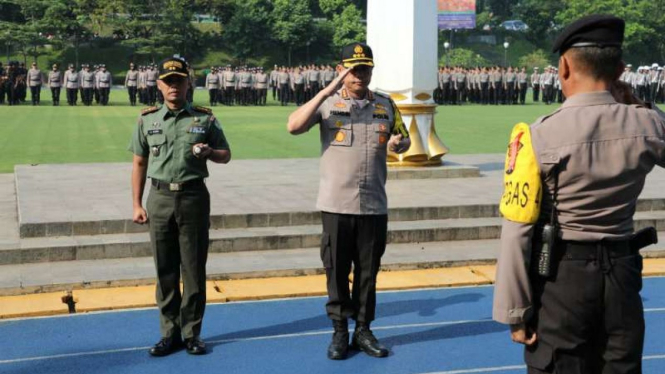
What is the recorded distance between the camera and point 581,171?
343 cm

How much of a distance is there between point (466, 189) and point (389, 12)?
9.37 feet

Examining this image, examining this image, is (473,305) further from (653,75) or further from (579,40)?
(653,75)

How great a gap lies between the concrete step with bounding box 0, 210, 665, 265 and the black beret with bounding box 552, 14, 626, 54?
6.28m

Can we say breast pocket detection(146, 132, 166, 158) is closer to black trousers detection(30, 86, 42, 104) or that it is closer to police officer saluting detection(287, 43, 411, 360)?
police officer saluting detection(287, 43, 411, 360)

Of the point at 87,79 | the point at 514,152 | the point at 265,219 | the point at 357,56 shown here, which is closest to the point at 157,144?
the point at 357,56

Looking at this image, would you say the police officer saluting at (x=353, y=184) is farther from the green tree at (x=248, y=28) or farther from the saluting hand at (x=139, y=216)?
the green tree at (x=248, y=28)

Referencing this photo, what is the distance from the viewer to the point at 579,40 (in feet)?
11.1

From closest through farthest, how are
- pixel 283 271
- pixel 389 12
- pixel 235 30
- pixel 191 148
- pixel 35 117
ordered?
1. pixel 191 148
2. pixel 283 271
3. pixel 389 12
4. pixel 35 117
5. pixel 235 30

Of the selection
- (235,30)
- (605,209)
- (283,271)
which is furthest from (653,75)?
(605,209)

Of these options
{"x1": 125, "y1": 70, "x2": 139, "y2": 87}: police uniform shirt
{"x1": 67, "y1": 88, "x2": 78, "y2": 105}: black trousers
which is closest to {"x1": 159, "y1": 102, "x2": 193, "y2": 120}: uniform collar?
{"x1": 67, "y1": 88, "x2": 78, "y2": 105}: black trousers

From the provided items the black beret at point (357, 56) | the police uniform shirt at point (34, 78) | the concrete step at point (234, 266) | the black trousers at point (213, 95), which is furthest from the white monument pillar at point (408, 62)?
the black trousers at point (213, 95)

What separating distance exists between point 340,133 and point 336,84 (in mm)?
380

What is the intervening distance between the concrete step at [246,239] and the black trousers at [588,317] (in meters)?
6.11

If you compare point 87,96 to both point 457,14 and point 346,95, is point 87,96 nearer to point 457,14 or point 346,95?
point 346,95
